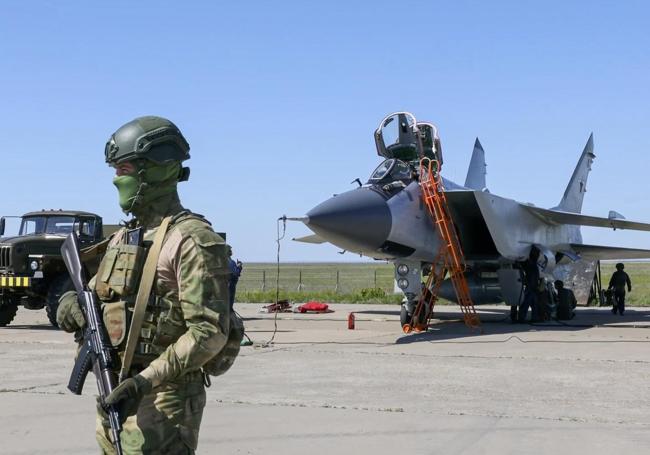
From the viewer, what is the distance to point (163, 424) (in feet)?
9.32

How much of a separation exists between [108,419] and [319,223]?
34.3ft

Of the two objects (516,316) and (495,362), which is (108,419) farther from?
(516,316)

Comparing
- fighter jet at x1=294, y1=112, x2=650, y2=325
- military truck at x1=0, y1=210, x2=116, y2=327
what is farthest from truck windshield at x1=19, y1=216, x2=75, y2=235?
fighter jet at x1=294, y1=112, x2=650, y2=325

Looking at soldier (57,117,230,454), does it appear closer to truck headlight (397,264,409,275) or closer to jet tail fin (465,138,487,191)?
truck headlight (397,264,409,275)

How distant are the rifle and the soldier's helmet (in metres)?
0.45

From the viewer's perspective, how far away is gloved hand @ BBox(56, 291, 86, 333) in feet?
9.75

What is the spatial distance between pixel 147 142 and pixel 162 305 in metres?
0.61

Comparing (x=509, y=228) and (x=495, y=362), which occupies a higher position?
(x=509, y=228)

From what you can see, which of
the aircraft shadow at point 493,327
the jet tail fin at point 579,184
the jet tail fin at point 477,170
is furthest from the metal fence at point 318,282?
the aircraft shadow at point 493,327

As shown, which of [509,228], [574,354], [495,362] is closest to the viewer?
[495,362]

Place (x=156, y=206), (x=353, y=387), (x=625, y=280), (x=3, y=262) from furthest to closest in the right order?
(x=625, y=280) → (x=3, y=262) → (x=353, y=387) → (x=156, y=206)

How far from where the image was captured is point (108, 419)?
2811mm

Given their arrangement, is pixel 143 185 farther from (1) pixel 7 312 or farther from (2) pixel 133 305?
(1) pixel 7 312

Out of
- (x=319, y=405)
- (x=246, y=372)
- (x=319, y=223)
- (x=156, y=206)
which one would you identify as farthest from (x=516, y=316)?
(x=156, y=206)
